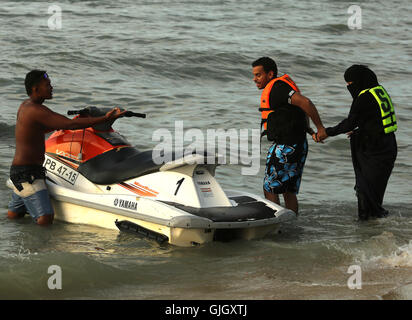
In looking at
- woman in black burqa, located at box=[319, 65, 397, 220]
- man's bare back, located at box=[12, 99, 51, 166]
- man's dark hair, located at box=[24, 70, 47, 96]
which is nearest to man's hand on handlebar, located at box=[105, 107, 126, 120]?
man's bare back, located at box=[12, 99, 51, 166]

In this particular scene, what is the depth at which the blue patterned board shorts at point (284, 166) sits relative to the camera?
734 cm

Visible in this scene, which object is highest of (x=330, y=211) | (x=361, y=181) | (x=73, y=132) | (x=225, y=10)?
(x=225, y=10)

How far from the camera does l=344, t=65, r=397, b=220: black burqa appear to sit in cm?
739

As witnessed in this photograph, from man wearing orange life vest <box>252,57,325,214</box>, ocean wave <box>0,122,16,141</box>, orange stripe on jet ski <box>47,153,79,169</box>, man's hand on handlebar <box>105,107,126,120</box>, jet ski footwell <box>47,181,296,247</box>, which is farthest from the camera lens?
ocean wave <box>0,122,16,141</box>

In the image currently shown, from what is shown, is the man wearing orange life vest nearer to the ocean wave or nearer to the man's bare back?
the man's bare back

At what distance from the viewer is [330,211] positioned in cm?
848

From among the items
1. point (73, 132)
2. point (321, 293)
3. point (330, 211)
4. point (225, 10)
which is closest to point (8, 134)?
point (73, 132)

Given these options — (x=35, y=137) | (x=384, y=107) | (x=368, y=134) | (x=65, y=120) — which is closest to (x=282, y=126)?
(x=368, y=134)

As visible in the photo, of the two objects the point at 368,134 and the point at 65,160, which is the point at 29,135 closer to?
the point at 65,160

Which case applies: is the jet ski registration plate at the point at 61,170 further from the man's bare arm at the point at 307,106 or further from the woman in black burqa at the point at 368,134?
the woman in black burqa at the point at 368,134

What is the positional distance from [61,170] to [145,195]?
1.10 m

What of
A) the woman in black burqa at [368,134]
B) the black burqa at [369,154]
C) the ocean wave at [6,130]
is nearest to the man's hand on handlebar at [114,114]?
the woman in black burqa at [368,134]
